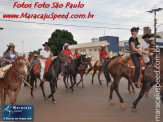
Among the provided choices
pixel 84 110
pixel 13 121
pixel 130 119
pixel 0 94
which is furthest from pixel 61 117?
pixel 0 94

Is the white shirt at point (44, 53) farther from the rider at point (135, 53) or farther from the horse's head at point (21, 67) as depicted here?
the rider at point (135, 53)

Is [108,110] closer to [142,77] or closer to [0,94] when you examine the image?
[142,77]

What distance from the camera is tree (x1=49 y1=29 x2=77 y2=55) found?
46.5 m

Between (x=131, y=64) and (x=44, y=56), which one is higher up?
(x=44, y=56)

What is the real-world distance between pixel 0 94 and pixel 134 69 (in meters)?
5.10

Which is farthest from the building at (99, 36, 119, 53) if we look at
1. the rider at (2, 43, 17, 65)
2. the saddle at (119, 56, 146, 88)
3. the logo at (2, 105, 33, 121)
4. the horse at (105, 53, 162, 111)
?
the logo at (2, 105, 33, 121)

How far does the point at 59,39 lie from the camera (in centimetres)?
4669

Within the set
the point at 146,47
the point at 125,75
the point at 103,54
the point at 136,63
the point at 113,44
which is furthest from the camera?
the point at 113,44

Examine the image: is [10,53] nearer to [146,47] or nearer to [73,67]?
[73,67]

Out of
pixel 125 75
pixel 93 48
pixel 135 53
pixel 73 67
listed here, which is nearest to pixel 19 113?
pixel 125 75

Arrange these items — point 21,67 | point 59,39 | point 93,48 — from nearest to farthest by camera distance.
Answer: point 21,67 < point 93,48 < point 59,39

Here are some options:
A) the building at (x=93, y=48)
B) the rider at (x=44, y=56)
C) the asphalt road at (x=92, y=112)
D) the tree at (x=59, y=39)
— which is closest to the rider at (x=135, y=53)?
the asphalt road at (x=92, y=112)

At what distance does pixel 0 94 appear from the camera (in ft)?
20.3

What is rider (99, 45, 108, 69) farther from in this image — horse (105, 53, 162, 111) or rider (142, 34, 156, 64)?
rider (142, 34, 156, 64)
